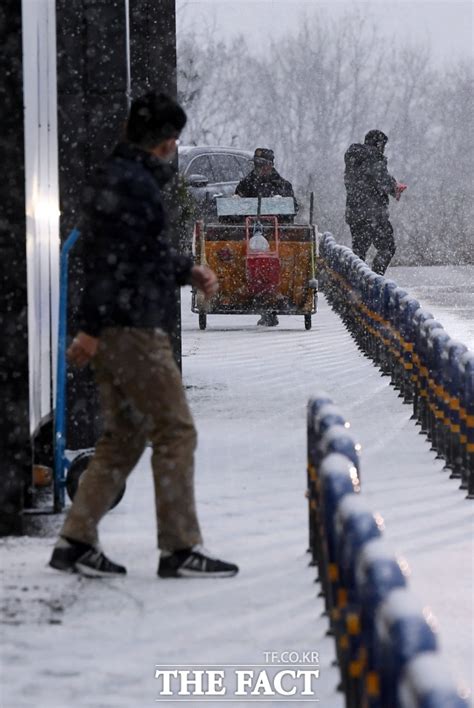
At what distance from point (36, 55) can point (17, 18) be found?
712mm

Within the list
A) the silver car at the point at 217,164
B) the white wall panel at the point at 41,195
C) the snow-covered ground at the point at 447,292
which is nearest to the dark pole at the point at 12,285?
the white wall panel at the point at 41,195

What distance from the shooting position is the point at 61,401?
7.72 metres

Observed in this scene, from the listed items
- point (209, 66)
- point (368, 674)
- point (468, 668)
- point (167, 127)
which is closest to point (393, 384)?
point (167, 127)

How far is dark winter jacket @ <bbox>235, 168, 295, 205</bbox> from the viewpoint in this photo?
20.7m

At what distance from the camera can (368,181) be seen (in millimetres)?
22688

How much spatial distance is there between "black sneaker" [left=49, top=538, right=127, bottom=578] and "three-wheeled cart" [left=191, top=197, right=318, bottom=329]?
1205cm

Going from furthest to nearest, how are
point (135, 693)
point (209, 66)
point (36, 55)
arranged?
point (209, 66), point (36, 55), point (135, 693)

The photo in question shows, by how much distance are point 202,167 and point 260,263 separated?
1196 cm

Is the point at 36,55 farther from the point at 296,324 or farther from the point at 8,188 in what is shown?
the point at 296,324

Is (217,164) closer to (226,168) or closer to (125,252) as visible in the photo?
(226,168)

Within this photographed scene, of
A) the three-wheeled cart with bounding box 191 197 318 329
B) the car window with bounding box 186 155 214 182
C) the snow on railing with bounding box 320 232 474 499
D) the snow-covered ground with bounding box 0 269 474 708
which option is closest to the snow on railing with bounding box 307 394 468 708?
the snow-covered ground with bounding box 0 269 474 708

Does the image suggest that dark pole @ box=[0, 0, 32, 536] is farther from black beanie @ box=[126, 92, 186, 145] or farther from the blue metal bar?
black beanie @ box=[126, 92, 186, 145]

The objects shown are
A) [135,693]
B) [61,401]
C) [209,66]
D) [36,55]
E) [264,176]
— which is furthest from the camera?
[209,66]

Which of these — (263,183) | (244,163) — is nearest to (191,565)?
(263,183)
